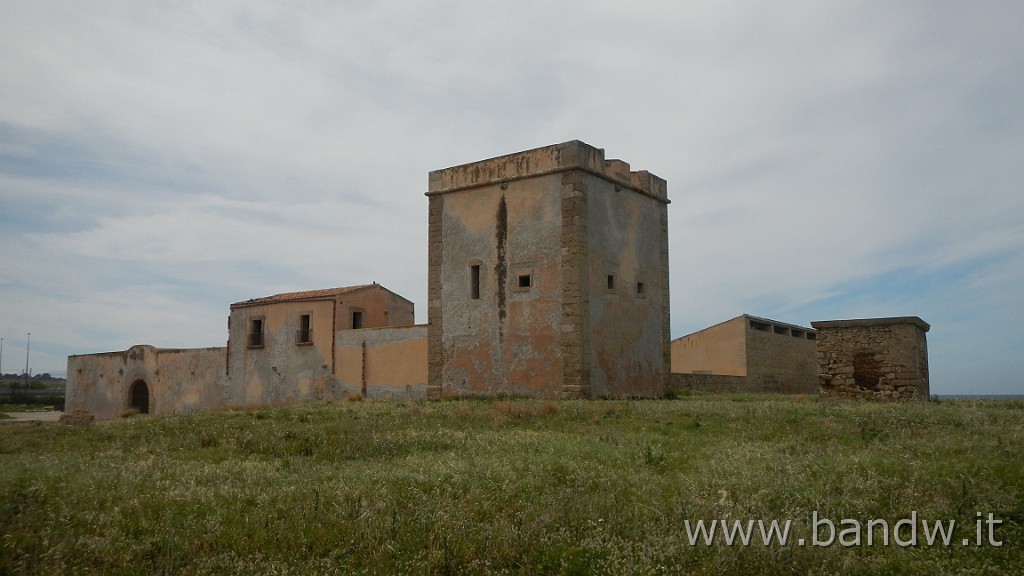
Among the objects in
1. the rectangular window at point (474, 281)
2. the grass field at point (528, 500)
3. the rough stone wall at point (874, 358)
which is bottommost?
the grass field at point (528, 500)

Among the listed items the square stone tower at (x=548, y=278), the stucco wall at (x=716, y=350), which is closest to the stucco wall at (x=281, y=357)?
the square stone tower at (x=548, y=278)

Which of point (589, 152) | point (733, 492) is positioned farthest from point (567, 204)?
point (733, 492)

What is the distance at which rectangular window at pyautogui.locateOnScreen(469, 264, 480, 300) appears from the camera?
21.7m

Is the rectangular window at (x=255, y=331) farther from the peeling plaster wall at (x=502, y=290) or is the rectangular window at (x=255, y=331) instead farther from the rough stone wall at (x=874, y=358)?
the rough stone wall at (x=874, y=358)

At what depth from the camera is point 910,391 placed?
1620cm

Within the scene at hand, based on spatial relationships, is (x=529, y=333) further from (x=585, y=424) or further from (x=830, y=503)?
(x=830, y=503)

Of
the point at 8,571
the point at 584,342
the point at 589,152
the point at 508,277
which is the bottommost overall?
the point at 8,571

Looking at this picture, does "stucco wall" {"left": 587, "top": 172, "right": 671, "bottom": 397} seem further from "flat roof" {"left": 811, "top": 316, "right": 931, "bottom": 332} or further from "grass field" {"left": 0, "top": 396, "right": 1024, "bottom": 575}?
"grass field" {"left": 0, "top": 396, "right": 1024, "bottom": 575}

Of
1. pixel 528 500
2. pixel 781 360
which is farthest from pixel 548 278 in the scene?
pixel 781 360

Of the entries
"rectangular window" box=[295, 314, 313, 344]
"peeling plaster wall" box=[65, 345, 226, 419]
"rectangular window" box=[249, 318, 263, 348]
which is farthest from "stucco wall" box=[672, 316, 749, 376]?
"peeling plaster wall" box=[65, 345, 226, 419]

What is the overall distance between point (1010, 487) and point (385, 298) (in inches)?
1083

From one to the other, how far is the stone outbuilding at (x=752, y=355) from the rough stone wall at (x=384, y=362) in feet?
34.5

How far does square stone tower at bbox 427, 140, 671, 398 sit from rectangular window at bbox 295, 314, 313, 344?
9659 mm

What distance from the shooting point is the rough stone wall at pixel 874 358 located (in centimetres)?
1623
